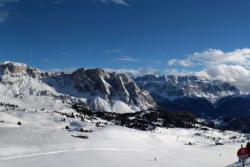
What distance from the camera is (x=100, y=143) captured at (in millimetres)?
157875

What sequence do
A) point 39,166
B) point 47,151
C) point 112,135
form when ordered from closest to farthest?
point 39,166 → point 47,151 → point 112,135

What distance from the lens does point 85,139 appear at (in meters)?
165

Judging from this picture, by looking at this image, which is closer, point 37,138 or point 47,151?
point 47,151

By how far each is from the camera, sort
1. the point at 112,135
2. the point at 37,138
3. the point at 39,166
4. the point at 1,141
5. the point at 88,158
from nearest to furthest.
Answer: the point at 39,166 < the point at 88,158 < the point at 1,141 < the point at 37,138 < the point at 112,135

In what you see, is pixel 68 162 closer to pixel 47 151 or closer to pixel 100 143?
pixel 47 151

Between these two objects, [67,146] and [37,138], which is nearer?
[67,146]

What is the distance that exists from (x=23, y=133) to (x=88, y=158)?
54.9 m

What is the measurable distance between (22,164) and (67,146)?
42112mm

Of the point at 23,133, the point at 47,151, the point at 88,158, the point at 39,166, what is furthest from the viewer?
the point at 23,133

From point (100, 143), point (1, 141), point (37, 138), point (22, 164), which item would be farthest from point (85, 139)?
point (22, 164)

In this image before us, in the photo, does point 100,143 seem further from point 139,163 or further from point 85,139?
point 139,163

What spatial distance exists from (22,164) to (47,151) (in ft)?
86.7

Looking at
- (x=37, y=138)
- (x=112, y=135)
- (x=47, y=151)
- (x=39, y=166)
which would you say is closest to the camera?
(x=39, y=166)

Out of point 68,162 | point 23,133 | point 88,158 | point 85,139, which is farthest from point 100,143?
point 68,162
